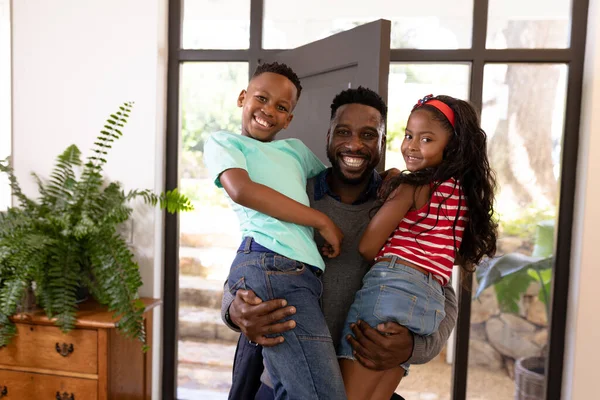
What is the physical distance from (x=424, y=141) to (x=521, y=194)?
1.49m

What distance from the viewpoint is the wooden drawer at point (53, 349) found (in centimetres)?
221

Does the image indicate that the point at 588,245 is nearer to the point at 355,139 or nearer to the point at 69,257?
the point at 355,139

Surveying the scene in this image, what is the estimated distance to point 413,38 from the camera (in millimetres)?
2557

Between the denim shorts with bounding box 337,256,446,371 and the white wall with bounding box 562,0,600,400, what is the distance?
129 cm

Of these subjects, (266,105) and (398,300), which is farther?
(266,105)

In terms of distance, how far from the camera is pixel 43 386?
2.26 m

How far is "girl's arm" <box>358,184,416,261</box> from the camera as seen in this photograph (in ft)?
4.31

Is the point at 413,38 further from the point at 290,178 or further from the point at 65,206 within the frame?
the point at 65,206

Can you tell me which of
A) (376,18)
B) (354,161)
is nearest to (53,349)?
(354,161)

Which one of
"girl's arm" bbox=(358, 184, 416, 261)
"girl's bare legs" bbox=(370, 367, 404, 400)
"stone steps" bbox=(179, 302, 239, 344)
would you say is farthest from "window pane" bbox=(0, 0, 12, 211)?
"girl's bare legs" bbox=(370, 367, 404, 400)

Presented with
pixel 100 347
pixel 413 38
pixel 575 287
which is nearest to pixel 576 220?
pixel 575 287

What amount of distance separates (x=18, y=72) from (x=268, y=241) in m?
→ 2.05

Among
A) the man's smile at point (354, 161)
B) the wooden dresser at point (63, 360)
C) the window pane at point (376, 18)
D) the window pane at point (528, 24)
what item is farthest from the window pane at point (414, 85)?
the wooden dresser at point (63, 360)

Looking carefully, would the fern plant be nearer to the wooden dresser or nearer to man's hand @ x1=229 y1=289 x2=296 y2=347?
the wooden dresser
